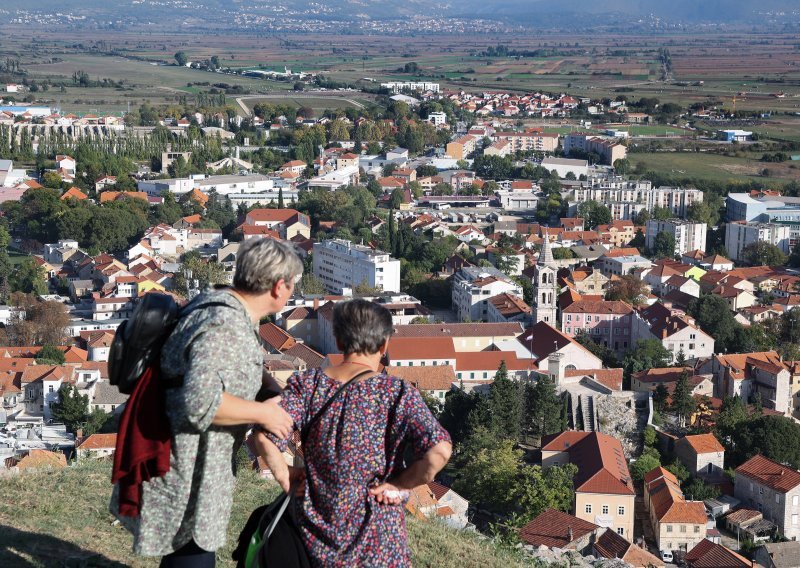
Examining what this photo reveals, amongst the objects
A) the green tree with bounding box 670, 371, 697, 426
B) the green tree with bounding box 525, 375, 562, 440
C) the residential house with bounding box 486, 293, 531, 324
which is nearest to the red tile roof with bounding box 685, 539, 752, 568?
the green tree with bounding box 525, 375, 562, 440

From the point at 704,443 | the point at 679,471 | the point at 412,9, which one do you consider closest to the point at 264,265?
the point at 679,471

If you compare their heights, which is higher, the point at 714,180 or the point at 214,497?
the point at 214,497

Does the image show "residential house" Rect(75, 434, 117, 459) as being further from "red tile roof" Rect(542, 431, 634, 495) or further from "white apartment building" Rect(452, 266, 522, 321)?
"white apartment building" Rect(452, 266, 522, 321)

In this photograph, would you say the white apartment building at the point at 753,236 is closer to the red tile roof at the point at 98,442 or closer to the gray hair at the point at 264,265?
the red tile roof at the point at 98,442

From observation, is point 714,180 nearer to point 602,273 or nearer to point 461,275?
point 602,273

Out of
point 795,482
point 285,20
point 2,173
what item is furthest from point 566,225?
point 285,20

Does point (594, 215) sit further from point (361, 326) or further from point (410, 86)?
point (410, 86)

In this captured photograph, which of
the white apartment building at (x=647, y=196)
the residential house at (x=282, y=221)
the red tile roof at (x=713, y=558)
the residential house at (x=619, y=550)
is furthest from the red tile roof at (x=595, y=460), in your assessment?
the white apartment building at (x=647, y=196)
